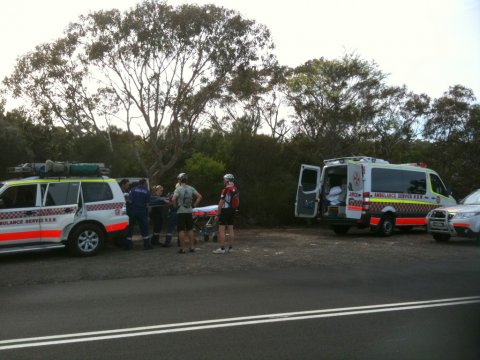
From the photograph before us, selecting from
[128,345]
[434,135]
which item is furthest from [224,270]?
[434,135]

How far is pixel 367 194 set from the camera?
47.8 feet

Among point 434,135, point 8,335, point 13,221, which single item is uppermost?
point 434,135

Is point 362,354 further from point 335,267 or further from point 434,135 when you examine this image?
point 434,135

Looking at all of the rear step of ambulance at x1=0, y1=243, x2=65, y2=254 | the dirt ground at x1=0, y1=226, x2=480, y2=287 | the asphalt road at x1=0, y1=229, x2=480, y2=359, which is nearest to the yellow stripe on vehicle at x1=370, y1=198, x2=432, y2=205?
the dirt ground at x1=0, y1=226, x2=480, y2=287

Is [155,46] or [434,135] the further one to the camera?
[434,135]

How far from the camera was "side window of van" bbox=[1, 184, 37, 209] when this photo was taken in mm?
9958

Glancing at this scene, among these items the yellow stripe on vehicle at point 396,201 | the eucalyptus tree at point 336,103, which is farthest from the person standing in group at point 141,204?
the eucalyptus tree at point 336,103

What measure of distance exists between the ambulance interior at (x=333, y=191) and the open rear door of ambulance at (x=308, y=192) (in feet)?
0.72

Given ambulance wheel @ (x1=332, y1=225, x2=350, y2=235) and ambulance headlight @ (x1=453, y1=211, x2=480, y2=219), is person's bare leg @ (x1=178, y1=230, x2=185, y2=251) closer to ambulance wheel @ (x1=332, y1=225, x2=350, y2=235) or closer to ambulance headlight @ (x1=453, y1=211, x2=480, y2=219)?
ambulance wheel @ (x1=332, y1=225, x2=350, y2=235)

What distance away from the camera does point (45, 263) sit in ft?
32.7

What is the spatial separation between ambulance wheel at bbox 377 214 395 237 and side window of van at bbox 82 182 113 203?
8146 mm

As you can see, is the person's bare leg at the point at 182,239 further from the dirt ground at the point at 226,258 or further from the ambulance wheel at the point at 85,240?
the ambulance wheel at the point at 85,240

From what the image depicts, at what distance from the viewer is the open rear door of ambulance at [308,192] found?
1570 cm

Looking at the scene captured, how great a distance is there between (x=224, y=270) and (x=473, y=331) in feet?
15.4
